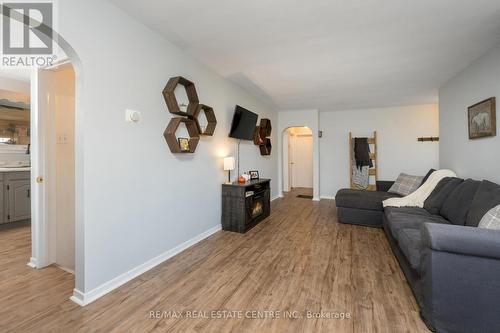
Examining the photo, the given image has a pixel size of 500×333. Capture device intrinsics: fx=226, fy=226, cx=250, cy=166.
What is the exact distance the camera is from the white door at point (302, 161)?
7.64 meters

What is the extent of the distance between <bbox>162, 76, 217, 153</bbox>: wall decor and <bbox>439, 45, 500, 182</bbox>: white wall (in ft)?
11.0

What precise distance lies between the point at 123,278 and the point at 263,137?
12.1 ft

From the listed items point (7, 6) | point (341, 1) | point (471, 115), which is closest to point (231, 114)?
point (341, 1)

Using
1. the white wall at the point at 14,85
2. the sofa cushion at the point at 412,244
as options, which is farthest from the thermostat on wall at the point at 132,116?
the white wall at the point at 14,85

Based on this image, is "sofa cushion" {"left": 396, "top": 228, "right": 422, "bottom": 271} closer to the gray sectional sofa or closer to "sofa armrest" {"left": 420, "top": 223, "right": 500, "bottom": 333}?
the gray sectional sofa

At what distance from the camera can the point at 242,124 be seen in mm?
3953

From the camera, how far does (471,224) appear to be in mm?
2070

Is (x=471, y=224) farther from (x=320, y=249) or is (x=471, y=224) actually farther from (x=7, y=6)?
(x=7, y=6)

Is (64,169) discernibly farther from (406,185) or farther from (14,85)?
(406,185)

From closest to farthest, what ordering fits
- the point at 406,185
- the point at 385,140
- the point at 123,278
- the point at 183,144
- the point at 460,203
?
the point at 123,278, the point at 460,203, the point at 183,144, the point at 406,185, the point at 385,140

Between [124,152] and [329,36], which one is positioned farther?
[329,36]

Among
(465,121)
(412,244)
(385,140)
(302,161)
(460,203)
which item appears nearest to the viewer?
(412,244)

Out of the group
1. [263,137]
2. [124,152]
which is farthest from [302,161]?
[124,152]

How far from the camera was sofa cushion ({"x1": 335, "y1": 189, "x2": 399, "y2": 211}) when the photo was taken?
3.61m
